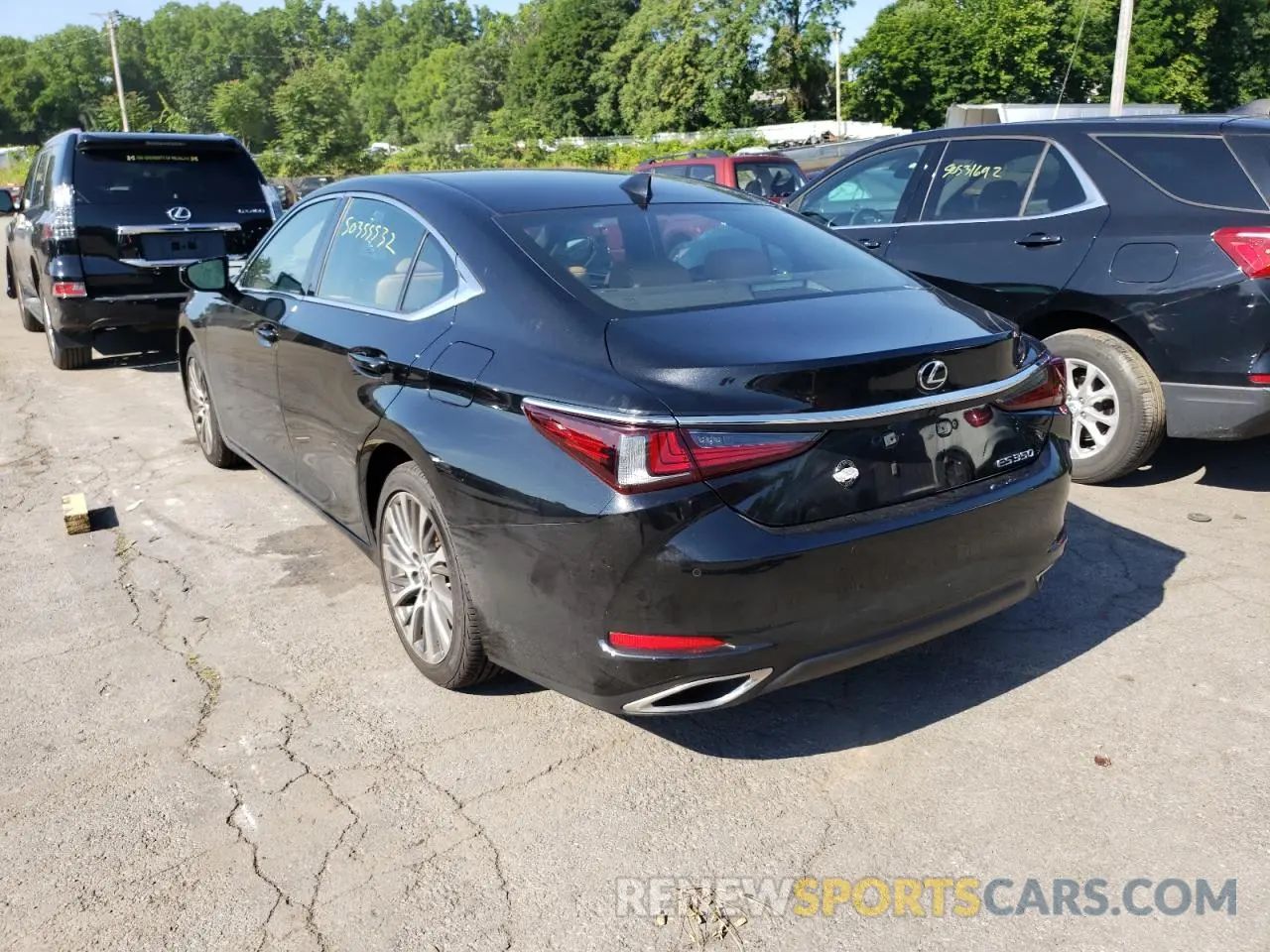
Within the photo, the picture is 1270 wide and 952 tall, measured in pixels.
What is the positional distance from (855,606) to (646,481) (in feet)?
2.16

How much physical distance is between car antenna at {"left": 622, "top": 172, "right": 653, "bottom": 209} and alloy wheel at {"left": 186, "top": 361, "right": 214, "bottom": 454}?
2.99 meters

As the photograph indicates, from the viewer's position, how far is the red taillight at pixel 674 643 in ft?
8.99

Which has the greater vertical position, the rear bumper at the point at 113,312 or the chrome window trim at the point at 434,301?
the chrome window trim at the point at 434,301

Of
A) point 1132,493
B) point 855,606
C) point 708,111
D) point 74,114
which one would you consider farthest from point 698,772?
point 74,114

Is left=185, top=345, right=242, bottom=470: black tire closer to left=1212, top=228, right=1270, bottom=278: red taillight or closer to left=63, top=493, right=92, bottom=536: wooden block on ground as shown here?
left=63, top=493, right=92, bottom=536: wooden block on ground

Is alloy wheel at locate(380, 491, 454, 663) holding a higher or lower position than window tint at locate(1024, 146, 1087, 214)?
lower

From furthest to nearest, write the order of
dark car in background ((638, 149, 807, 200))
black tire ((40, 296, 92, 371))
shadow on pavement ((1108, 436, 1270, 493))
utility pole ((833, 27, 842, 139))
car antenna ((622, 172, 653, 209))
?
utility pole ((833, 27, 842, 139))
dark car in background ((638, 149, 807, 200))
black tire ((40, 296, 92, 371))
shadow on pavement ((1108, 436, 1270, 493))
car antenna ((622, 172, 653, 209))

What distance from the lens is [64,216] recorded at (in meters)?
8.39

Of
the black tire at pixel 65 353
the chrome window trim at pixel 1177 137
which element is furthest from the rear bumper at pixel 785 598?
the black tire at pixel 65 353

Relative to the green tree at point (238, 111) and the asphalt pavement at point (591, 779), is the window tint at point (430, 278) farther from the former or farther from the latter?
the green tree at point (238, 111)

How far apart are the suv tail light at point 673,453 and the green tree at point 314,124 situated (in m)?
Answer: 59.1

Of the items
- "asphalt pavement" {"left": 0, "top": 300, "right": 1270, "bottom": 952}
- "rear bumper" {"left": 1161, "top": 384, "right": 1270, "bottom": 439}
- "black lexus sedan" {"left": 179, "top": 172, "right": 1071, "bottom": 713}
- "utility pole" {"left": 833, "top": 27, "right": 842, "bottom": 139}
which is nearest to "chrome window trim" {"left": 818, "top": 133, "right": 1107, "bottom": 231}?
"rear bumper" {"left": 1161, "top": 384, "right": 1270, "bottom": 439}

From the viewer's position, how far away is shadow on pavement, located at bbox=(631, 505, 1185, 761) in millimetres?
3273

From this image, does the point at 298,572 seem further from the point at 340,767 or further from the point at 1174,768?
the point at 1174,768
